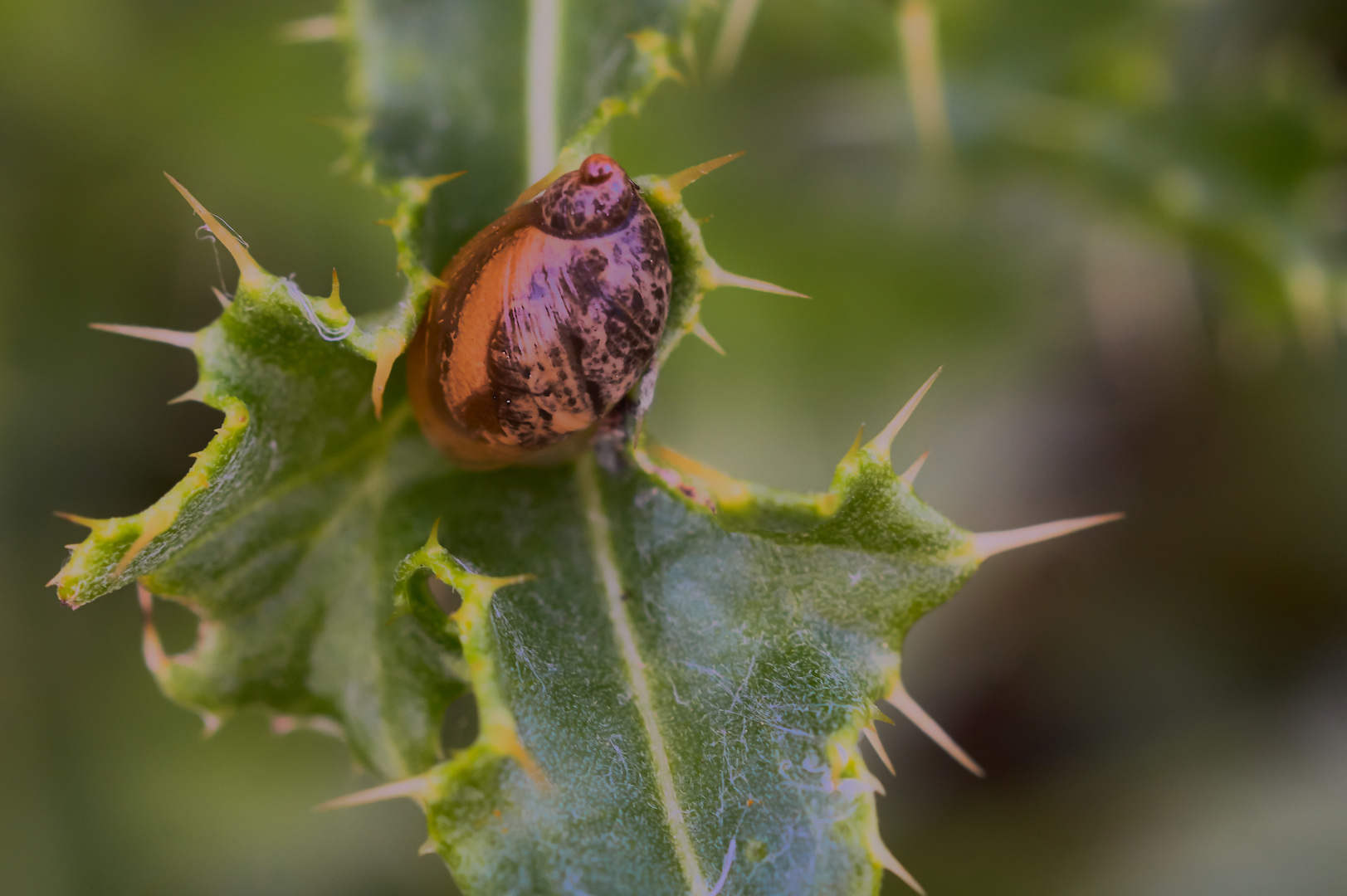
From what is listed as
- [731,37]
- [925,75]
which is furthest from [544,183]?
[925,75]

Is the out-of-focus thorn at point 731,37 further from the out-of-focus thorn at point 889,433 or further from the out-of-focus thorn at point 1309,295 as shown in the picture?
the out-of-focus thorn at point 1309,295

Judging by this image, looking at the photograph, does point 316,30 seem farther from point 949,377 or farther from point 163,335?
point 949,377

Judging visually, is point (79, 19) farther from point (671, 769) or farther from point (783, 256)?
point (671, 769)

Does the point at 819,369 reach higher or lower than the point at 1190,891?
higher

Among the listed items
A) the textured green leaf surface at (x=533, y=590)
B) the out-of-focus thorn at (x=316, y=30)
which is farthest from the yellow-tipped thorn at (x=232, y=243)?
the out-of-focus thorn at (x=316, y=30)

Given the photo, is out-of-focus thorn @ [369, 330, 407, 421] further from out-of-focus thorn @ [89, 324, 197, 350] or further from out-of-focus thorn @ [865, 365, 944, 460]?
out-of-focus thorn @ [865, 365, 944, 460]

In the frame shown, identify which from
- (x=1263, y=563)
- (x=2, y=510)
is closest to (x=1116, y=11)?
(x=1263, y=563)

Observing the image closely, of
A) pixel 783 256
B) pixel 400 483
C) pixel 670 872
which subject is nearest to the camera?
pixel 670 872

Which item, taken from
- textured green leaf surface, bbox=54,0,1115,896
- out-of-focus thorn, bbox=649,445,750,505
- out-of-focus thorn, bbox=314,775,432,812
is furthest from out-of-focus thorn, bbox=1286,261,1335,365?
out-of-focus thorn, bbox=314,775,432,812
